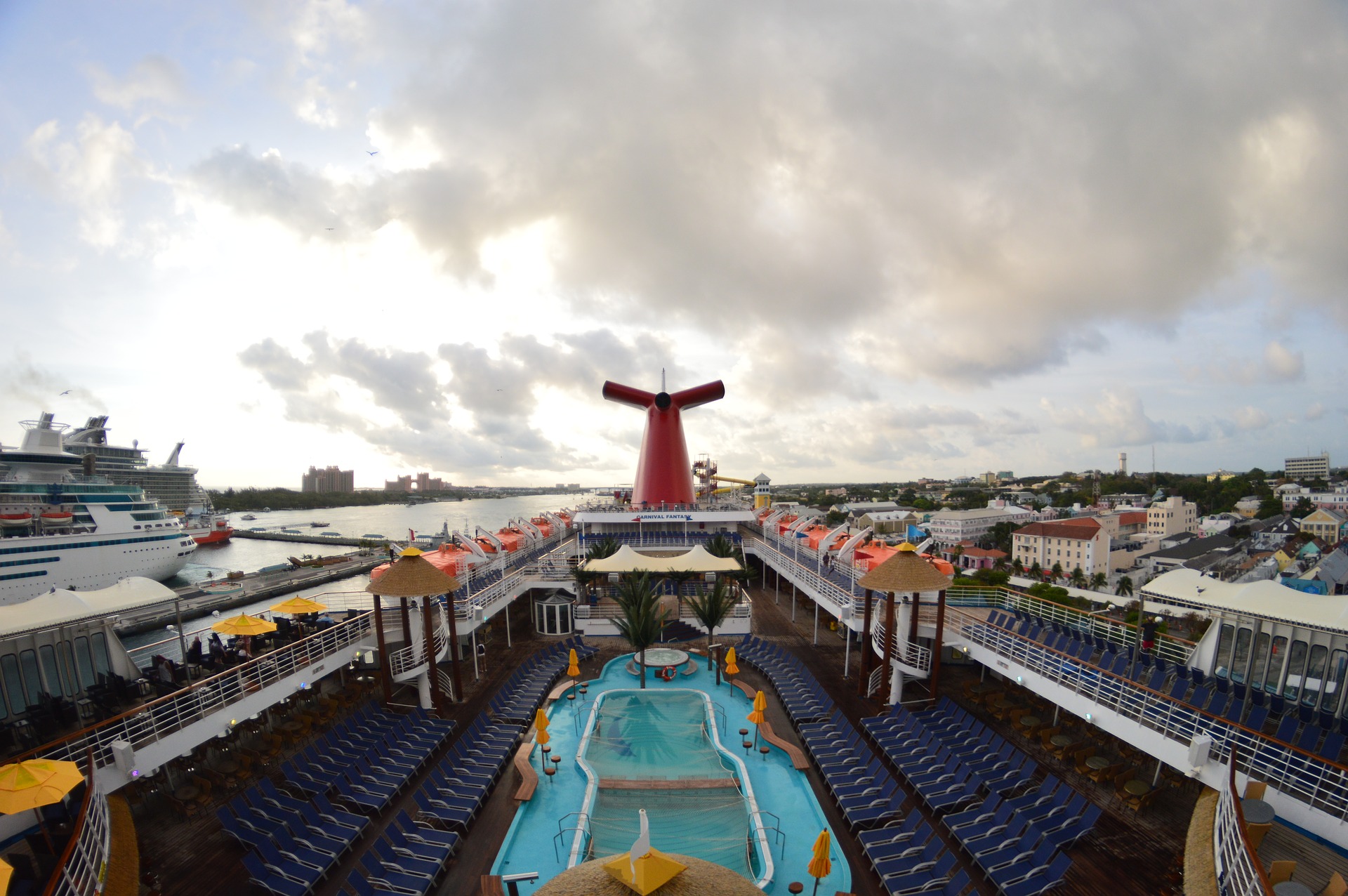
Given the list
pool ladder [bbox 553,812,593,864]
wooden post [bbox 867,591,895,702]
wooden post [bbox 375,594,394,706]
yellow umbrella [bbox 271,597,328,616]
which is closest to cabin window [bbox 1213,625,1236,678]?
wooden post [bbox 867,591,895,702]

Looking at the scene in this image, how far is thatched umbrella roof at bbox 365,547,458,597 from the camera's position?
10.1 metres

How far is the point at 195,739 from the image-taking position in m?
7.57

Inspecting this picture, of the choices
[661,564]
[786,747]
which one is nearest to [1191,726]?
[786,747]

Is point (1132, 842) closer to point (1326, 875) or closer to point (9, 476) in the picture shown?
point (1326, 875)

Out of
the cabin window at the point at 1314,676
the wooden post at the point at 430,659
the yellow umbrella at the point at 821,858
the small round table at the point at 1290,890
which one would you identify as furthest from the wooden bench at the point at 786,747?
the cabin window at the point at 1314,676

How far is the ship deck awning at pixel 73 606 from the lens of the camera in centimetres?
671

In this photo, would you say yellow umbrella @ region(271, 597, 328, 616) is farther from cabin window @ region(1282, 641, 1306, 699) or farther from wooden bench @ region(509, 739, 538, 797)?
cabin window @ region(1282, 641, 1306, 699)

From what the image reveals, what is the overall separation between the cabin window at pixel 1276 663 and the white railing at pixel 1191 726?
6.47ft

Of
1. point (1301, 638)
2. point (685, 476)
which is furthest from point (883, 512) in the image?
point (1301, 638)

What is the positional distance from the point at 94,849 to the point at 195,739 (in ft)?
8.03

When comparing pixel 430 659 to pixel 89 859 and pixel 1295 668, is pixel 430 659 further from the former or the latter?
pixel 1295 668

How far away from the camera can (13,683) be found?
7863 millimetres

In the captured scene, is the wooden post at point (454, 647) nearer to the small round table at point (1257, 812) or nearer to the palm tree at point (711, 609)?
the palm tree at point (711, 609)

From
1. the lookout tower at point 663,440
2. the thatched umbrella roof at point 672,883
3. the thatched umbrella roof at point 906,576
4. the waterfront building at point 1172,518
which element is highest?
the lookout tower at point 663,440
